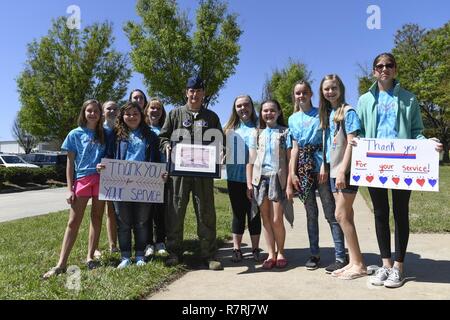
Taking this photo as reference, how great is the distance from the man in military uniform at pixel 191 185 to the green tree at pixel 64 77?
67.7 ft

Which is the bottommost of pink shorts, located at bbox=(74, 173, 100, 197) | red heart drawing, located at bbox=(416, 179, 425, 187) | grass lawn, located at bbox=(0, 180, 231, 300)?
grass lawn, located at bbox=(0, 180, 231, 300)

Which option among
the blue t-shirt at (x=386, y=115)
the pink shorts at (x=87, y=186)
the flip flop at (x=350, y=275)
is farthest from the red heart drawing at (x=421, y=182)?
the pink shorts at (x=87, y=186)

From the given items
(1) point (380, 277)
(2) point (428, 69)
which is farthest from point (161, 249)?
(2) point (428, 69)

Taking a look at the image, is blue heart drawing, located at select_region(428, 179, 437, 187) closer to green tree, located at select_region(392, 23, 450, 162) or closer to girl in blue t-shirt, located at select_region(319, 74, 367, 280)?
girl in blue t-shirt, located at select_region(319, 74, 367, 280)

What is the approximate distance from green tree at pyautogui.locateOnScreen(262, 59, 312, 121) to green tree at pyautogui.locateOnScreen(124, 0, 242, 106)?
10.6 metres

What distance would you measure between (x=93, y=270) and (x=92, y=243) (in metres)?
0.53

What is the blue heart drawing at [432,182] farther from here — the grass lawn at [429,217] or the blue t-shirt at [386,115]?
the grass lawn at [429,217]

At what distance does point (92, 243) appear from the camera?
514 centimetres

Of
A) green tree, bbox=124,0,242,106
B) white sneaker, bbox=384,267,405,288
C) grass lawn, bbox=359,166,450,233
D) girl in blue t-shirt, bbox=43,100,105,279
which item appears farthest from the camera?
green tree, bbox=124,0,242,106

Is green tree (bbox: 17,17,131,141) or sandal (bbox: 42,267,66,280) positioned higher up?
green tree (bbox: 17,17,131,141)

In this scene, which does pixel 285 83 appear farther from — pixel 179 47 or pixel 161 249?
pixel 161 249

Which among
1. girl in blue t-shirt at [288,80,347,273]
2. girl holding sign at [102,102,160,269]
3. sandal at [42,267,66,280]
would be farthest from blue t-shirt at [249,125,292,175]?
sandal at [42,267,66,280]

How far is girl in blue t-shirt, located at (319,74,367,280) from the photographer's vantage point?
4.34 m
